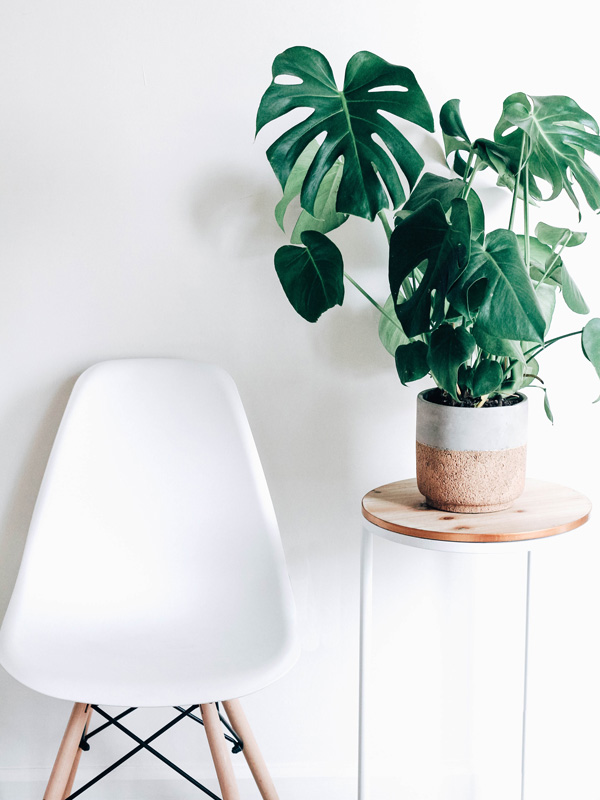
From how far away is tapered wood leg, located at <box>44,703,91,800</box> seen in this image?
1.14m

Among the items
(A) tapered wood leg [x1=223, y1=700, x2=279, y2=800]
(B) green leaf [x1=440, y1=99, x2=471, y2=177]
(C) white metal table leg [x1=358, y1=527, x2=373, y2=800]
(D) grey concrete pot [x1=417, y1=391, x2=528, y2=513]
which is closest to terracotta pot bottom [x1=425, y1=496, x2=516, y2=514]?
(D) grey concrete pot [x1=417, y1=391, x2=528, y2=513]

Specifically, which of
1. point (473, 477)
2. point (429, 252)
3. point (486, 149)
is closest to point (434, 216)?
point (429, 252)

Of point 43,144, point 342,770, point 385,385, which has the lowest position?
point 342,770

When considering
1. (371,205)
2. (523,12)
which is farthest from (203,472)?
(523,12)

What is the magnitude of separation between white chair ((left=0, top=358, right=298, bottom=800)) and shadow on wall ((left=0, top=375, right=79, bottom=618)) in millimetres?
137

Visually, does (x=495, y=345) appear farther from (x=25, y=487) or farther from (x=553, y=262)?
(x=25, y=487)

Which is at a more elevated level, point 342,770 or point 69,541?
point 69,541

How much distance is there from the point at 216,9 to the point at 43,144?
0.39 m

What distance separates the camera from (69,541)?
127cm

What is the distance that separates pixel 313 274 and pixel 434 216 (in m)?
0.26

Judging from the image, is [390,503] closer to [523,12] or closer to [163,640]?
[163,640]

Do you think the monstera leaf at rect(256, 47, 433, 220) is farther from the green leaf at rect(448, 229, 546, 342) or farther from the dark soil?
the dark soil

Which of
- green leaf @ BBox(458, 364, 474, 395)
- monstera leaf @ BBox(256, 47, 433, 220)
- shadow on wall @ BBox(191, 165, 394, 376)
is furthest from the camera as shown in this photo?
shadow on wall @ BBox(191, 165, 394, 376)

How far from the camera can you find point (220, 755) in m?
1.13
